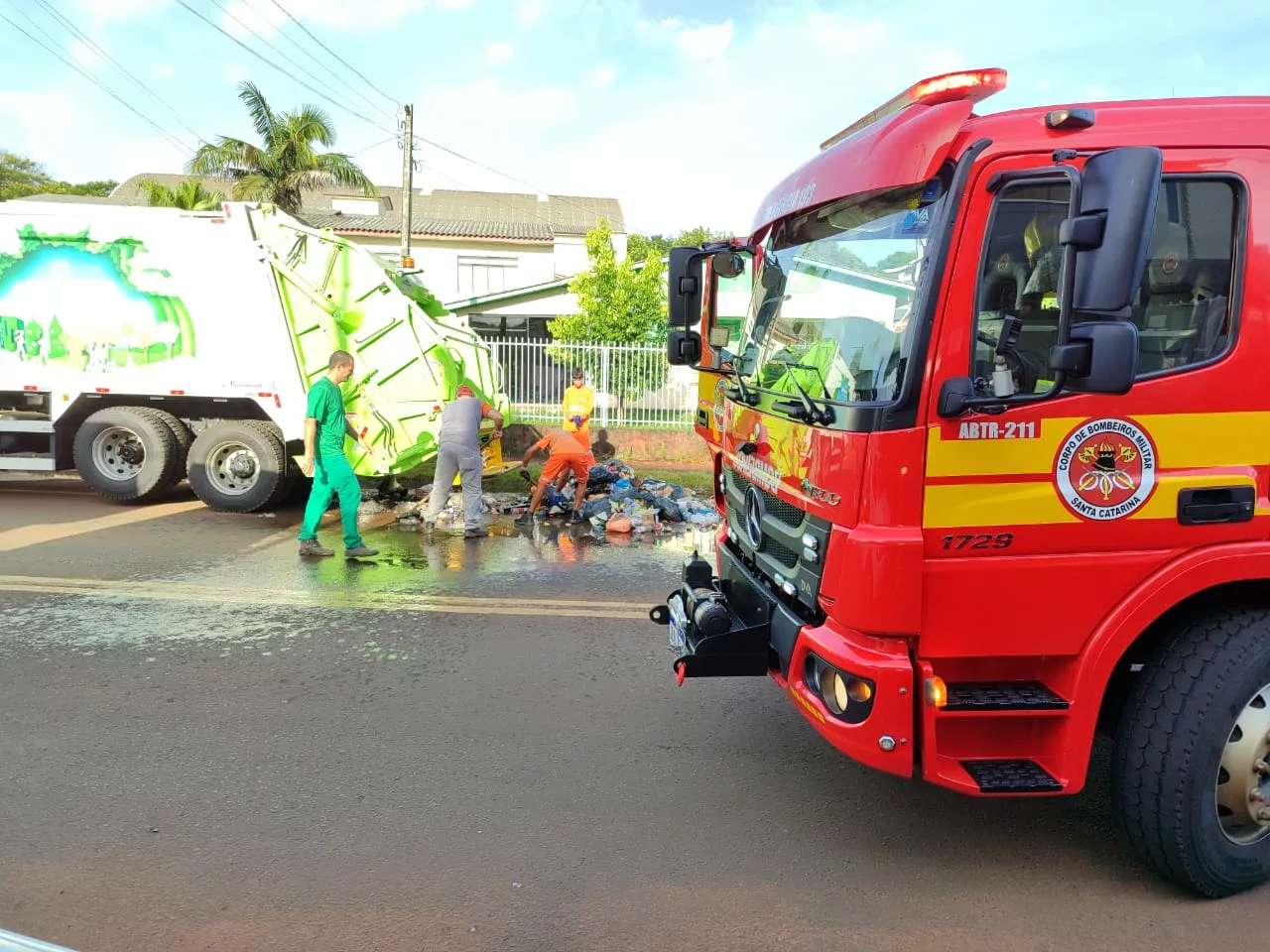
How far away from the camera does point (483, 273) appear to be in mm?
32156

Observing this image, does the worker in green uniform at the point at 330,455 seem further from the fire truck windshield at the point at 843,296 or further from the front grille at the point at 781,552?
the front grille at the point at 781,552

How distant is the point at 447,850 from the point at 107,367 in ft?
27.3

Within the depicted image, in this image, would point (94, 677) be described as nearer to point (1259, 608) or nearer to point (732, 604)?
point (732, 604)

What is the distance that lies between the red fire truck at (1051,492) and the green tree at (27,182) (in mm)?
48583

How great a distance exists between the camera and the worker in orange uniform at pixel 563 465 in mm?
9203

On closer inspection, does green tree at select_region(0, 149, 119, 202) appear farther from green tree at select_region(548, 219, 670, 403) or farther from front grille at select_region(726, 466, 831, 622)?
front grille at select_region(726, 466, 831, 622)

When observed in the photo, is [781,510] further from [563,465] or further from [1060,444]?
[563,465]

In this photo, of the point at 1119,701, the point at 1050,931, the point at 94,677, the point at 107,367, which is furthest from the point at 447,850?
the point at 107,367

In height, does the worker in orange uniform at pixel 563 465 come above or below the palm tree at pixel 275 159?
below

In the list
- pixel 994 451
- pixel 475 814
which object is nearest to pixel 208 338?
pixel 475 814

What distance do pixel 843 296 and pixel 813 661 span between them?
4.04 feet

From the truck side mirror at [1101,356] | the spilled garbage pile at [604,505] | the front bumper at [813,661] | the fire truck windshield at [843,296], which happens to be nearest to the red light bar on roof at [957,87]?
the fire truck windshield at [843,296]

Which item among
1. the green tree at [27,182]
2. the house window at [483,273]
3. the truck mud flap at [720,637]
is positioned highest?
the green tree at [27,182]

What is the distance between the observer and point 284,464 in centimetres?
926
